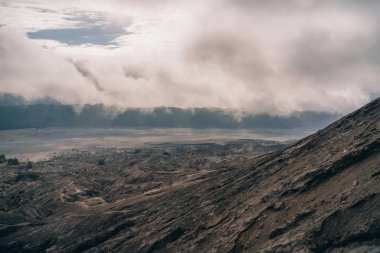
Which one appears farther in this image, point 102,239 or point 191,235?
point 102,239

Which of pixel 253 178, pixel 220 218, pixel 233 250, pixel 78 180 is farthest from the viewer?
pixel 78 180

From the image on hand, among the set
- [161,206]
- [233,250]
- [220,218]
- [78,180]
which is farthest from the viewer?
[78,180]

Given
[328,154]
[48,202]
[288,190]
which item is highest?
[328,154]

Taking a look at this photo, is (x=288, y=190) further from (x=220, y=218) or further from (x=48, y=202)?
(x=48, y=202)

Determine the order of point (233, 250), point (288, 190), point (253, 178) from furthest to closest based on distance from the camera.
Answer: point (253, 178)
point (288, 190)
point (233, 250)

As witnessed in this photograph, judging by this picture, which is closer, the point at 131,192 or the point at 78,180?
the point at 131,192

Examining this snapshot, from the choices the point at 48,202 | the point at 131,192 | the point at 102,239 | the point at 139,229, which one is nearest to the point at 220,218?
the point at 139,229

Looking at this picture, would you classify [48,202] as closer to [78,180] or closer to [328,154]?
[78,180]

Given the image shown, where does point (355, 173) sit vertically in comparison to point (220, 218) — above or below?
above

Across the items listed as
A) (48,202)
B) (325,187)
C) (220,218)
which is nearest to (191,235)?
(220,218)
